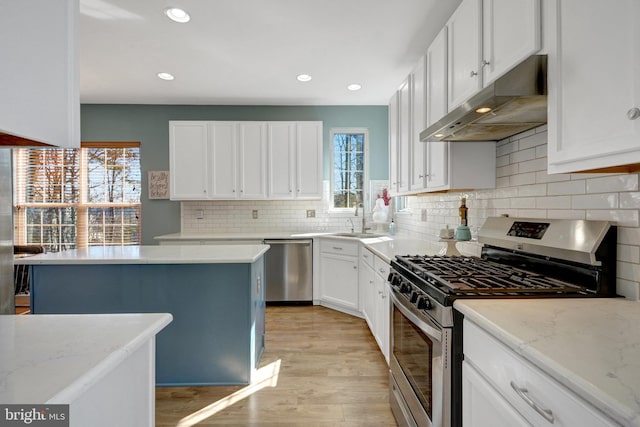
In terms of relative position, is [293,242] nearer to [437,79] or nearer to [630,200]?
[437,79]

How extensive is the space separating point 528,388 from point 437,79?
6.32 ft

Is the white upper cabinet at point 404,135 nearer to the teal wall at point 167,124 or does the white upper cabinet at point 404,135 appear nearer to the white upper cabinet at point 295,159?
the white upper cabinet at point 295,159

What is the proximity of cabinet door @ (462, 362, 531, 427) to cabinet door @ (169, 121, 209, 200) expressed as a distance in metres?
3.65

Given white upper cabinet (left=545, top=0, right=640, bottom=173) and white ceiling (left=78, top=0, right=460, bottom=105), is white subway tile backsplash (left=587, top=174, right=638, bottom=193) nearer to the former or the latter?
white upper cabinet (left=545, top=0, right=640, bottom=173)

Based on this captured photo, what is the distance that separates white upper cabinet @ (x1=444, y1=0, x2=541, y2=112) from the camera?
1.27 meters

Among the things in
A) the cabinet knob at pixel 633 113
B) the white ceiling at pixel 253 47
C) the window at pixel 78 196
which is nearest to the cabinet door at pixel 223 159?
the white ceiling at pixel 253 47

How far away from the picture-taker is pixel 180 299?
2.18 meters

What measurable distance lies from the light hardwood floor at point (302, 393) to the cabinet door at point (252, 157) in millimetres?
1950

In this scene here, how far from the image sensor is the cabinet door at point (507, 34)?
1.23 metres

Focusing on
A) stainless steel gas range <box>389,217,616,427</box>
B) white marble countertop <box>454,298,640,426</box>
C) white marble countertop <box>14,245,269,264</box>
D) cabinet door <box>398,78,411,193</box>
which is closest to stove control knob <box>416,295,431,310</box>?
stainless steel gas range <box>389,217,616,427</box>

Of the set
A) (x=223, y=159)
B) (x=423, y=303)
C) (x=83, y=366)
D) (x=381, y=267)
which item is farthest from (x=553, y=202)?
(x=223, y=159)

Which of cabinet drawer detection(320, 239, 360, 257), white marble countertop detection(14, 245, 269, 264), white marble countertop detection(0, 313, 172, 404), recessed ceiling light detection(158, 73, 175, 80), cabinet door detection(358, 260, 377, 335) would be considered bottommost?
cabinet door detection(358, 260, 377, 335)

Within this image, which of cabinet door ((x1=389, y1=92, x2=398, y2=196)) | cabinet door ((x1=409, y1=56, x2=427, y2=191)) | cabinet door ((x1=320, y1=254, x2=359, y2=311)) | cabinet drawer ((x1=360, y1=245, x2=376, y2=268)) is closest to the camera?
cabinet door ((x1=409, y1=56, x2=427, y2=191))

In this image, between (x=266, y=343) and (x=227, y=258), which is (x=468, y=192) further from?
(x=266, y=343)
